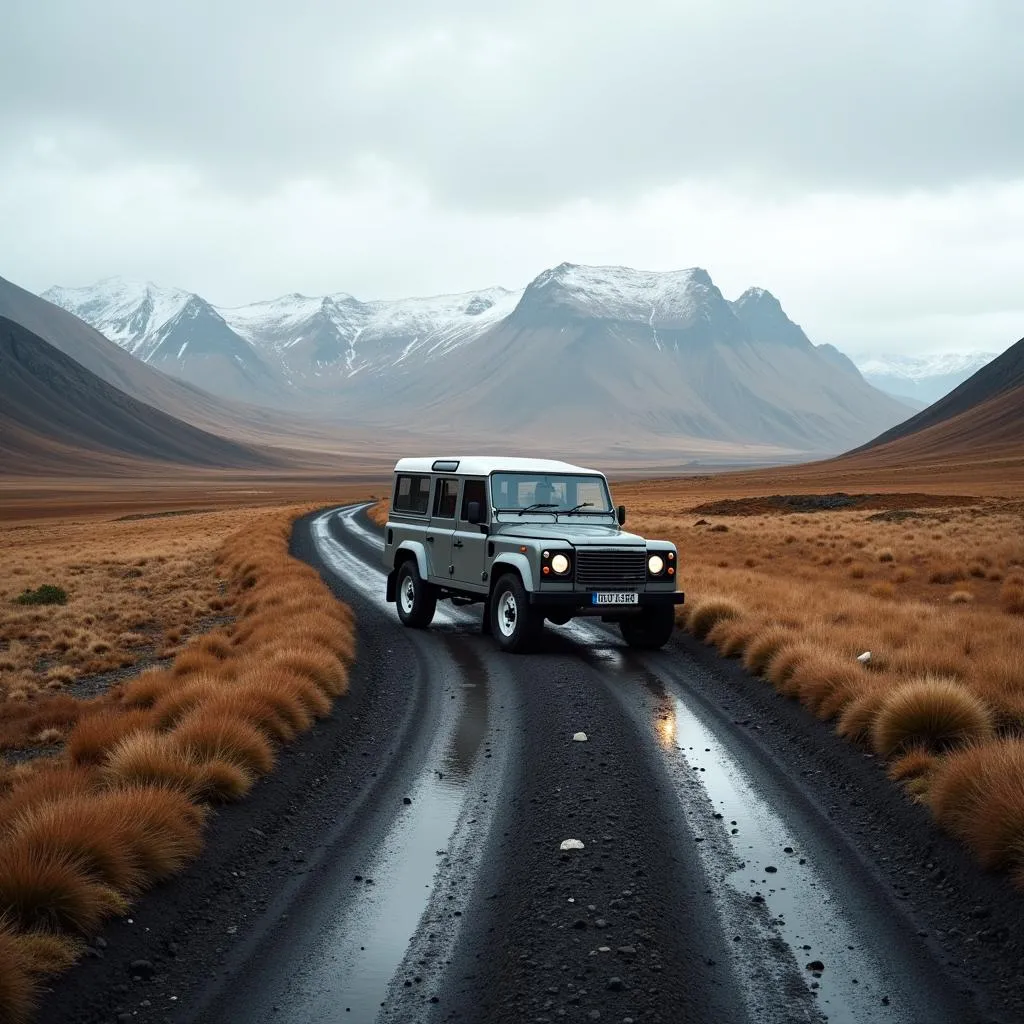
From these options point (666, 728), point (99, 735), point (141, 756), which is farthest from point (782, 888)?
point (99, 735)

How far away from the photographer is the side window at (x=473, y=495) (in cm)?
1603

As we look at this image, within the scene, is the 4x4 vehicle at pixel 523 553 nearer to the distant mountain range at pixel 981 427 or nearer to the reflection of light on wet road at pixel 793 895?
the reflection of light on wet road at pixel 793 895

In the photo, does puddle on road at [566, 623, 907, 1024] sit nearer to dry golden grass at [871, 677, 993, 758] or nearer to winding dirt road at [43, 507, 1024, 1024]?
winding dirt road at [43, 507, 1024, 1024]

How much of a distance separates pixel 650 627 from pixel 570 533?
195 cm

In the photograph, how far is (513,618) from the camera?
1509cm

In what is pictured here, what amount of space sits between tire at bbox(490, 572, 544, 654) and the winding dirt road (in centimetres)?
363

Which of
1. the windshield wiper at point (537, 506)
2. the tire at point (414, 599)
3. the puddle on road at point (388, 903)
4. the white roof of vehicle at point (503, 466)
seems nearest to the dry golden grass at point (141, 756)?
the tire at point (414, 599)

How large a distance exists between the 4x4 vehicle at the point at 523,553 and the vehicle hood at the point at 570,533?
0.02 meters

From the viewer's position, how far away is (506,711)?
11.4m

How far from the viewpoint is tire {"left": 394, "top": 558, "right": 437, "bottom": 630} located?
1767 centimetres

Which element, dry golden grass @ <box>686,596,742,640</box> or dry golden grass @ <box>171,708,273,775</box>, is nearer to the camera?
dry golden grass @ <box>171,708,273,775</box>

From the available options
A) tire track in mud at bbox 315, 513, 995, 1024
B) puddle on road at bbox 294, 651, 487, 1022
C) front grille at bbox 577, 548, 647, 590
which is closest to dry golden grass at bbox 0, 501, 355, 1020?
puddle on road at bbox 294, 651, 487, 1022

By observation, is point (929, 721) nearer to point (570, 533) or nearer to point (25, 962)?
point (570, 533)

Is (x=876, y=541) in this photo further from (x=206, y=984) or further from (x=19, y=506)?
(x=19, y=506)
